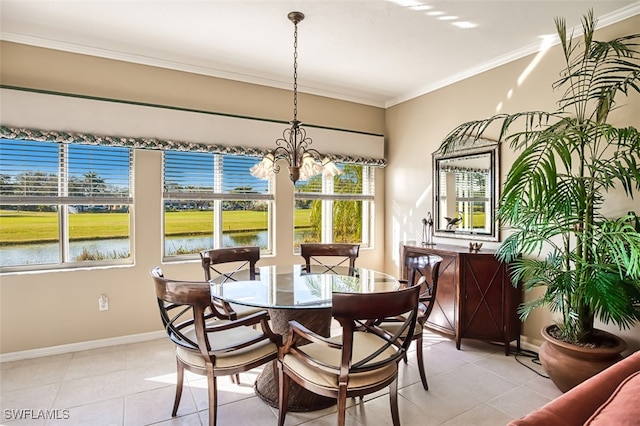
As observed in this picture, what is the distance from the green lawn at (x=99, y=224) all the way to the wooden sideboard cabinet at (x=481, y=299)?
1892 millimetres

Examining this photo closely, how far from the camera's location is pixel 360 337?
234 cm

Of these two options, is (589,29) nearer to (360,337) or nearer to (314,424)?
(360,337)

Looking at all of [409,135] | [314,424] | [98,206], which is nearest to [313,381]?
[314,424]

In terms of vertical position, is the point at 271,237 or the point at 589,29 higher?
the point at 589,29

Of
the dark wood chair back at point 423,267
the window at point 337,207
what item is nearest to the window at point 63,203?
the window at point 337,207

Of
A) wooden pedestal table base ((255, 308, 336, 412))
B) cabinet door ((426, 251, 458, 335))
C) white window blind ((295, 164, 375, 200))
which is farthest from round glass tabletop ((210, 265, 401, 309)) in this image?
white window blind ((295, 164, 375, 200))

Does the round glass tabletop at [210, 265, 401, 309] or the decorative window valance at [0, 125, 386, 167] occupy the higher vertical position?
the decorative window valance at [0, 125, 386, 167]

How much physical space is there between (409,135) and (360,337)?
301cm

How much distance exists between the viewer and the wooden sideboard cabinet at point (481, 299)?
3.24m

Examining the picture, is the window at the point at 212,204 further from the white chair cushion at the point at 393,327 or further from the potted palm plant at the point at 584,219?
the potted palm plant at the point at 584,219

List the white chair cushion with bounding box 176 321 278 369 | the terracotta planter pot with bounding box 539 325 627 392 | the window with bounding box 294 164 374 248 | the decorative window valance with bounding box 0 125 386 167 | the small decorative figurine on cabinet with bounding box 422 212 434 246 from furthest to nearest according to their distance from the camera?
the window with bounding box 294 164 374 248, the small decorative figurine on cabinet with bounding box 422 212 434 246, the decorative window valance with bounding box 0 125 386 167, the terracotta planter pot with bounding box 539 325 627 392, the white chair cushion with bounding box 176 321 278 369

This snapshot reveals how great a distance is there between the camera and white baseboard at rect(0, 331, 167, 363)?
306 centimetres

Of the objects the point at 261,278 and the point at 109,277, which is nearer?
the point at 261,278

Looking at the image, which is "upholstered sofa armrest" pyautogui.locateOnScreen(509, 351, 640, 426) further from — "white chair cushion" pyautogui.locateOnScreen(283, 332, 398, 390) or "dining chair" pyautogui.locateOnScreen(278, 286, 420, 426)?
"white chair cushion" pyautogui.locateOnScreen(283, 332, 398, 390)
